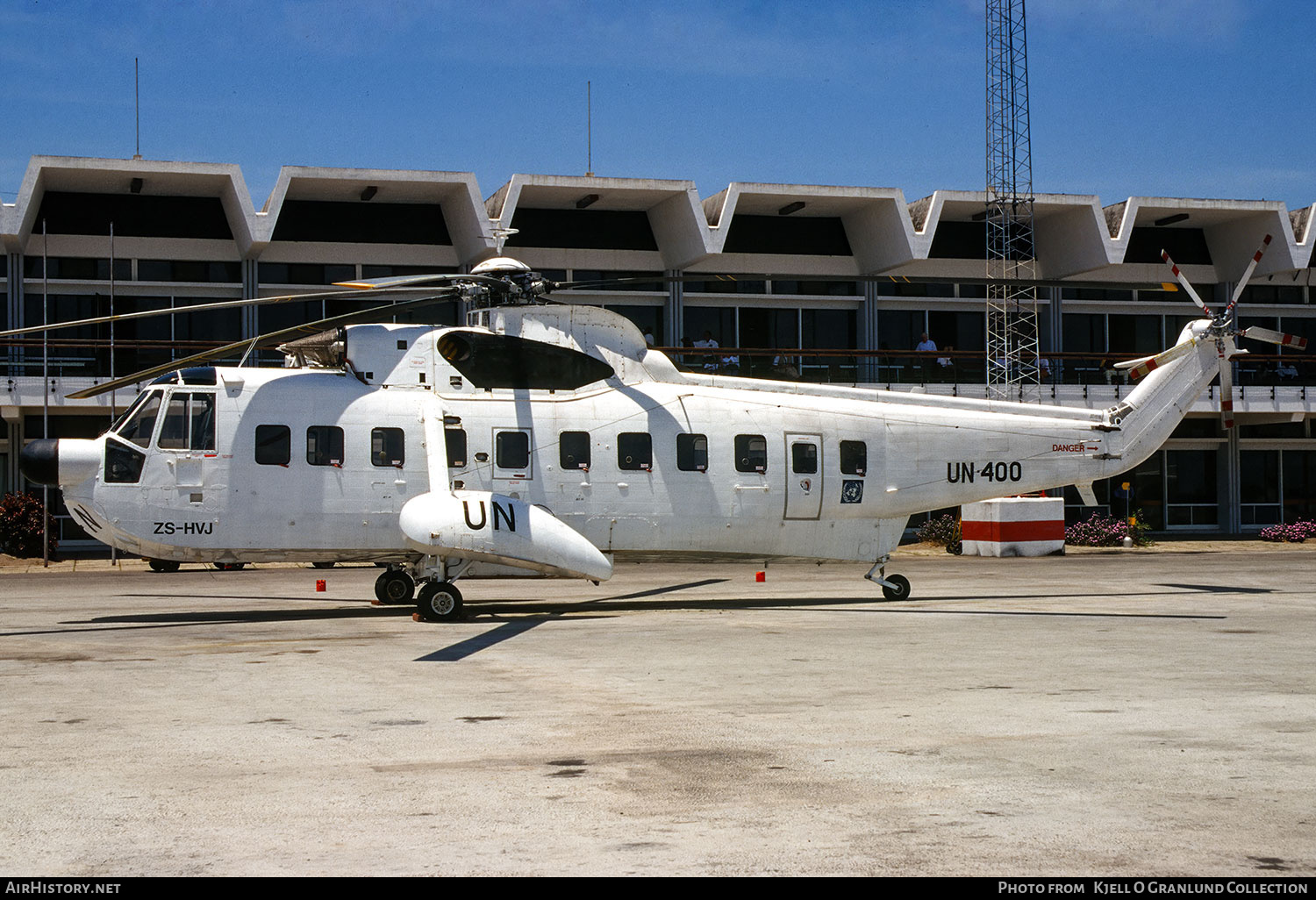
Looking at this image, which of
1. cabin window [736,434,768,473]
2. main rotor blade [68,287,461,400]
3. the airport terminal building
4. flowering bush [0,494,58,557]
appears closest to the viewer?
main rotor blade [68,287,461,400]

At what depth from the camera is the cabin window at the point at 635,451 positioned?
62.5 feet

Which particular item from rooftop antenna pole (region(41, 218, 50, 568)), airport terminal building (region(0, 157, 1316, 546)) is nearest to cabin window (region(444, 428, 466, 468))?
rooftop antenna pole (region(41, 218, 50, 568))

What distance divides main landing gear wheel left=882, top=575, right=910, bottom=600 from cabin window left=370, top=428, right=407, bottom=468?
27.9 feet

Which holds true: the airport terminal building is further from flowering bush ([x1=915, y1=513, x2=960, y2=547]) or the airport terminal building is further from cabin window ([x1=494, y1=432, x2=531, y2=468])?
cabin window ([x1=494, y1=432, x2=531, y2=468])

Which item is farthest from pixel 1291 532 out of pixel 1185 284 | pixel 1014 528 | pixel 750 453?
pixel 750 453

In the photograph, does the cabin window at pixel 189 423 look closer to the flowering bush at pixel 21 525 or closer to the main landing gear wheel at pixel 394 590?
the main landing gear wheel at pixel 394 590

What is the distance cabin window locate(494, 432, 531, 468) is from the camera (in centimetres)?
1855

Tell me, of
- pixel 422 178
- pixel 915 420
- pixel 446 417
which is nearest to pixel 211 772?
pixel 446 417

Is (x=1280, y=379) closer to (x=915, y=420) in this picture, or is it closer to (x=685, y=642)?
(x=915, y=420)

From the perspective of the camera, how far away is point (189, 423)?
17688 millimetres

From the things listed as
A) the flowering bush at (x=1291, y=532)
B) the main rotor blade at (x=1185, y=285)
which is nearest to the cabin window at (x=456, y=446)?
the main rotor blade at (x=1185, y=285)

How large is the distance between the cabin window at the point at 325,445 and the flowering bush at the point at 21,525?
18.7 meters

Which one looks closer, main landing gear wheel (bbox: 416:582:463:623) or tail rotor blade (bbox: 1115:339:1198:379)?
main landing gear wheel (bbox: 416:582:463:623)

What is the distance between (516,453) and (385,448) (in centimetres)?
199
